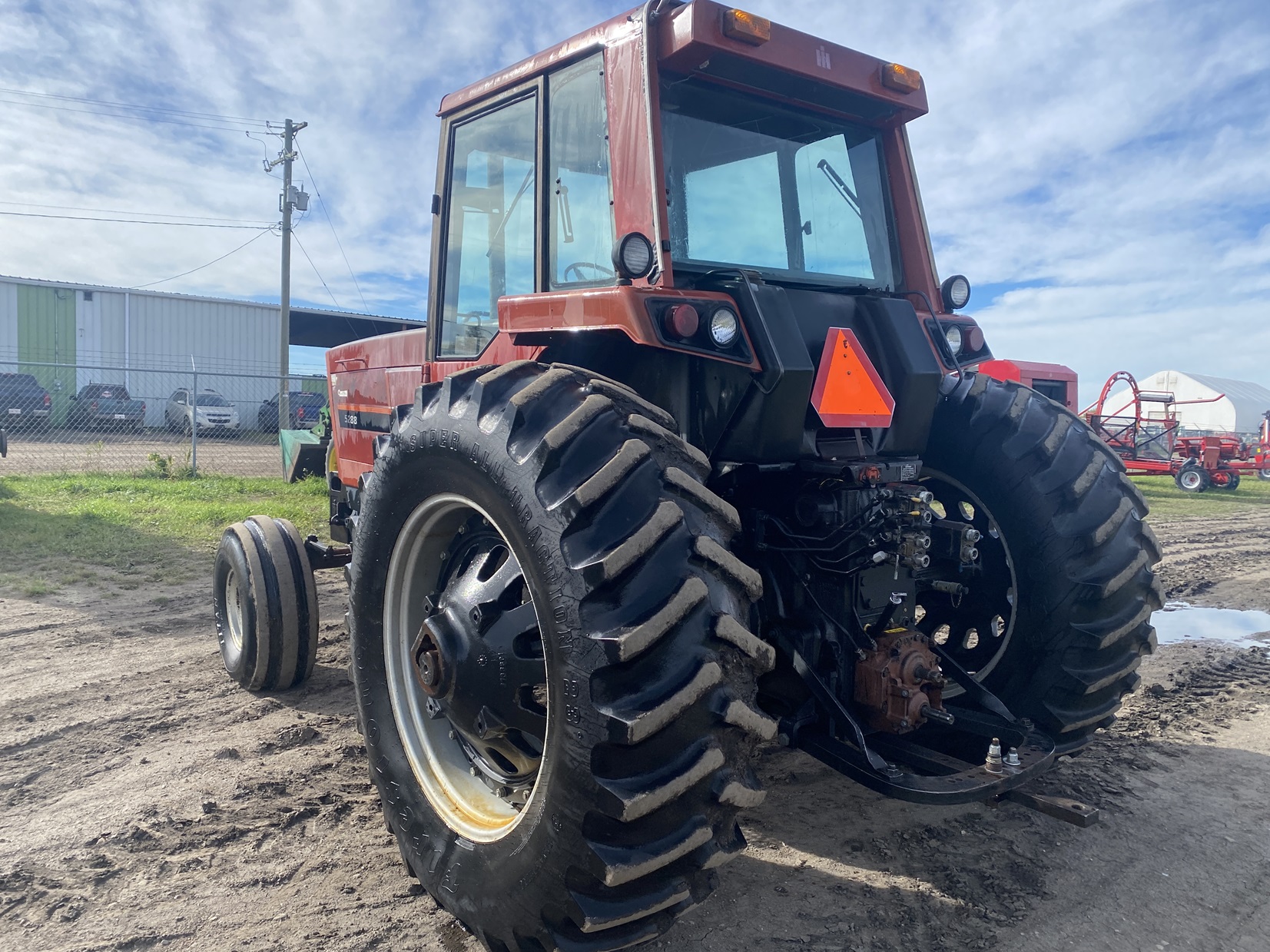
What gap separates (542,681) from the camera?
2525 mm

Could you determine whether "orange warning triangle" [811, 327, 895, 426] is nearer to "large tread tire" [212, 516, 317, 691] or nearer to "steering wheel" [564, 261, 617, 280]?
"steering wheel" [564, 261, 617, 280]

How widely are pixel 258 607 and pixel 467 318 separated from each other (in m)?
1.88

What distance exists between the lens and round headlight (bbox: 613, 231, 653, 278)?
2.60 m

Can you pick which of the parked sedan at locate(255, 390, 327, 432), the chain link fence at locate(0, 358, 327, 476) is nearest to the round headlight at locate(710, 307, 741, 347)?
the chain link fence at locate(0, 358, 327, 476)

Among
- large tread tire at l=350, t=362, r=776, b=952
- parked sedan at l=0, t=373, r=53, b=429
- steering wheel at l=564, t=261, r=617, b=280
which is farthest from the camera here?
parked sedan at l=0, t=373, r=53, b=429

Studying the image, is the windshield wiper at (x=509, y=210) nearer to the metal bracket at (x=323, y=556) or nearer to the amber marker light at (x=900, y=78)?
the amber marker light at (x=900, y=78)

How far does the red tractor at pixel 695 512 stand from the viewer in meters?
2.02

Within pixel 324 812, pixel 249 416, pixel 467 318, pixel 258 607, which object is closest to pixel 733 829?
pixel 324 812

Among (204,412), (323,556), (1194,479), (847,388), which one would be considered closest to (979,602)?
(847,388)

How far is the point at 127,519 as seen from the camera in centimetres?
966

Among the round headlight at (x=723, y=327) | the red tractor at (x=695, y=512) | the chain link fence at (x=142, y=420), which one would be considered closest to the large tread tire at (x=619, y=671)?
the red tractor at (x=695, y=512)

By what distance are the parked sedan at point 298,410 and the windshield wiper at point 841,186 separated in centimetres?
2040

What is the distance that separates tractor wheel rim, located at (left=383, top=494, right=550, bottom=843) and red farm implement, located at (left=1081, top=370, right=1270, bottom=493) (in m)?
19.5

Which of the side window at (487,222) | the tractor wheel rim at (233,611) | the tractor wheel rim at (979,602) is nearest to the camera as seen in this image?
the tractor wheel rim at (979,602)
